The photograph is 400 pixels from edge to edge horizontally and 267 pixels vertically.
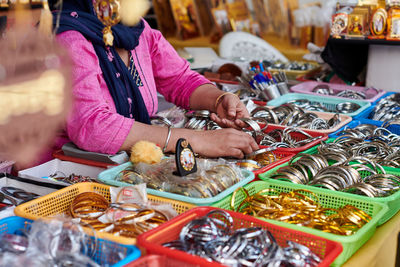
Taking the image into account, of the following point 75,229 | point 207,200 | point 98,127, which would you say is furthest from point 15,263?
point 98,127

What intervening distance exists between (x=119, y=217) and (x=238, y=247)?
33cm

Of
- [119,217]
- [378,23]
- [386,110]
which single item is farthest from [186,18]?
[119,217]

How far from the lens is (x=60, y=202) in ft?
4.32

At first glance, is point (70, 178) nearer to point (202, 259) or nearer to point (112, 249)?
point (112, 249)

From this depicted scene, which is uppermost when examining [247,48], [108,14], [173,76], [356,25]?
[108,14]

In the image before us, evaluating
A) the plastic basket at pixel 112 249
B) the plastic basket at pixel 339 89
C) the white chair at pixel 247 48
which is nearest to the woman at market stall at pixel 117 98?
the plastic basket at pixel 112 249

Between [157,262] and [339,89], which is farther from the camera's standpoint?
[339,89]

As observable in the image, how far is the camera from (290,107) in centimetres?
227

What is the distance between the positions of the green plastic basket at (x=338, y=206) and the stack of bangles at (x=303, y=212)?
0.02m

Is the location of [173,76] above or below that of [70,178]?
above

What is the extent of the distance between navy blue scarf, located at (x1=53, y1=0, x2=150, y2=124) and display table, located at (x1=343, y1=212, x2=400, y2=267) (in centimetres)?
101

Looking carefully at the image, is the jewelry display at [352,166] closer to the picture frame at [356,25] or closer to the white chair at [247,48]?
the picture frame at [356,25]

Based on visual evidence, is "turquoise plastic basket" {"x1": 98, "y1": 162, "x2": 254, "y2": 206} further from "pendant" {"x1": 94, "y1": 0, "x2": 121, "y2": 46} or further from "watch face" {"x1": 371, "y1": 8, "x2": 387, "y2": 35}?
"watch face" {"x1": 371, "y1": 8, "x2": 387, "y2": 35}

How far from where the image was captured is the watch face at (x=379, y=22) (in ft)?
8.68
